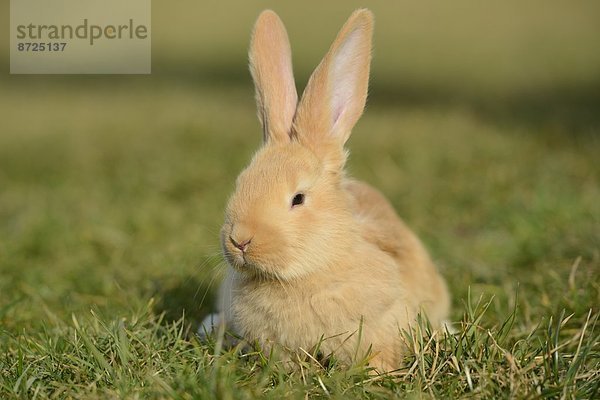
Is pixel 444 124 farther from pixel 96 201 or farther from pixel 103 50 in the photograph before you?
pixel 103 50

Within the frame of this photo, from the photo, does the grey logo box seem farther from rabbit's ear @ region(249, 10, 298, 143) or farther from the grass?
rabbit's ear @ region(249, 10, 298, 143)

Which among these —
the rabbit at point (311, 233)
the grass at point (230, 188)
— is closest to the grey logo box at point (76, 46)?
the grass at point (230, 188)

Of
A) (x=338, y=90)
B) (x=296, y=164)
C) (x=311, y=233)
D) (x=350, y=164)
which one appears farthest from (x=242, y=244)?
(x=350, y=164)

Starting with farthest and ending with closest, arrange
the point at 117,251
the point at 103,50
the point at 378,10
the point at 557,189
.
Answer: the point at 378,10 → the point at 103,50 → the point at 557,189 → the point at 117,251

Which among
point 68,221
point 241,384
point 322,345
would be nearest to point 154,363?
point 241,384

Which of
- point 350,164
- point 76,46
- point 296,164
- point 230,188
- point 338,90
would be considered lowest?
point 230,188

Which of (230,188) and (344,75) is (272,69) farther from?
(230,188)

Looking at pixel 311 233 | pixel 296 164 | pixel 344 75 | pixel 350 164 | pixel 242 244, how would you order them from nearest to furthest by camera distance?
1. pixel 242 244
2. pixel 311 233
3. pixel 296 164
4. pixel 344 75
5. pixel 350 164

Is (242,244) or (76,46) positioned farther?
(76,46)

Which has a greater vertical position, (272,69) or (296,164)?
(272,69)
